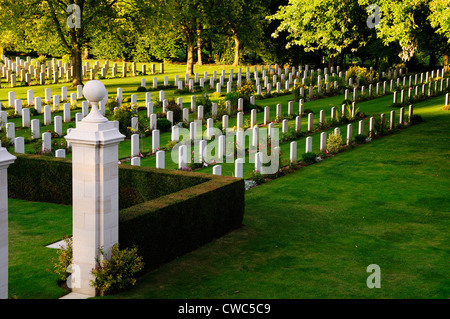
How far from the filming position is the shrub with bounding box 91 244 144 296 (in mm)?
8188

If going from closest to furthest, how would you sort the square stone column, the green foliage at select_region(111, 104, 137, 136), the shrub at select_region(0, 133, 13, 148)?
1. the square stone column
2. the shrub at select_region(0, 133, 13, 148)
3. the green foliage at select_region(111, 104, 137, 136)

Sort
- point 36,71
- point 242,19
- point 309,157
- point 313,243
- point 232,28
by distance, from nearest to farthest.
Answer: point 313,243 < point 309,157 < point 36,71 < point 242,19 < point 232,28

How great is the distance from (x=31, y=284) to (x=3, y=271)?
8.50ft

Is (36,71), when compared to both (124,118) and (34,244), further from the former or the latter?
(34,244)

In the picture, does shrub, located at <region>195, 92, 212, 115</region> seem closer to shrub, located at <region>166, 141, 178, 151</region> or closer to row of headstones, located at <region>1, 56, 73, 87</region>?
shrub, located at <region>166, 141, 178, 151</region>

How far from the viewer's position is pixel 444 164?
16.9 m

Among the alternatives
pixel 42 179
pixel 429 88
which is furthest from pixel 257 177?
pixel 429 88

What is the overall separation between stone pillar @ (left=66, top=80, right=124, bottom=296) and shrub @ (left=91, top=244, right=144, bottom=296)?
0.09 meters

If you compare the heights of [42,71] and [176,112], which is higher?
[42,71]

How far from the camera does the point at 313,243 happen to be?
34.4 ft

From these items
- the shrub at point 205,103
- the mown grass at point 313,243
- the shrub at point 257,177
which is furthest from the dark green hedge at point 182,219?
the shrub at point 205,103

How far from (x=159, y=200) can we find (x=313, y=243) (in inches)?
110

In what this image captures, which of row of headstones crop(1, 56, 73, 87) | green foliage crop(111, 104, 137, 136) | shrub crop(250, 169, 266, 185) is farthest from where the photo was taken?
row of headstones crop(1, 56, 73, 87)

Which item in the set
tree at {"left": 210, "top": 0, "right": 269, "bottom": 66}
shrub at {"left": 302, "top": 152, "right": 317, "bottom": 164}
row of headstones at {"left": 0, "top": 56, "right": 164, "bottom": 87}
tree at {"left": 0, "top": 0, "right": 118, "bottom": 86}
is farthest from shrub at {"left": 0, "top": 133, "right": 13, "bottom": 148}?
tree at {"left": 210, "top": 0, "right": 269, "bottom": 66}
